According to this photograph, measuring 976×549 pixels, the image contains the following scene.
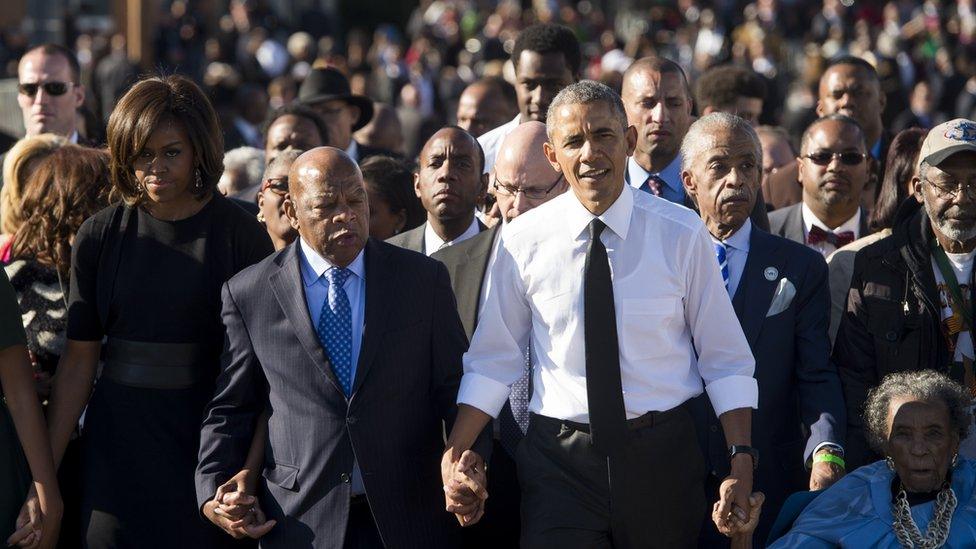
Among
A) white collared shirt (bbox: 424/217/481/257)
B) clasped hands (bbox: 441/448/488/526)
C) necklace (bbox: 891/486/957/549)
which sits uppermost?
white collared shirt (bbox: 424/217/481/257)

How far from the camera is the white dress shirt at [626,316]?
477 cm

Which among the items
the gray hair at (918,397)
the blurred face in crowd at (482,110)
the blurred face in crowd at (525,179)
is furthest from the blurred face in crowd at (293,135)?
the gray hair at (918,397)

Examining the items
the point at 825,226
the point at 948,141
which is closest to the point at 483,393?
the point at 948,141

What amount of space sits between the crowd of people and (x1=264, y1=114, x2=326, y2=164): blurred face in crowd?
1.47 m

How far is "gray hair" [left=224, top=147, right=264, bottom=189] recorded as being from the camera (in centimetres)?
836

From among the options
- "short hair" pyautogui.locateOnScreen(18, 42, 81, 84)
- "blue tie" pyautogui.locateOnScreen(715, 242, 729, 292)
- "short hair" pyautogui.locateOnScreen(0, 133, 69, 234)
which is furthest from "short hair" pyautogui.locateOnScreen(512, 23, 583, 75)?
"short hair" pyautogui.locateOnScreen(0, 133, 69, 234)

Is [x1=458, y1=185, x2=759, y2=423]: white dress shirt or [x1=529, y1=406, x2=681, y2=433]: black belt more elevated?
[x1=458, y1=185, x2=759, y2=423]: white dress shirt

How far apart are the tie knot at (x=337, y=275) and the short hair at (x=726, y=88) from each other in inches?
183

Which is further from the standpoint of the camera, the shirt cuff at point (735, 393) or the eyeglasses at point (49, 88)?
the eyeglasses at point (49, 88)

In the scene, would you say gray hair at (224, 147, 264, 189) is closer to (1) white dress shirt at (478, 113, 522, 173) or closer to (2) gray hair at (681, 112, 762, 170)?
(1) white dress shirt at (478, 113, 522, 173)

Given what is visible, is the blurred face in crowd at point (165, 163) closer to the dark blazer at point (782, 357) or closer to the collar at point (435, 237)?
the collar at point (435, 237)

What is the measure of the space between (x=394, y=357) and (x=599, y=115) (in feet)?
3.63

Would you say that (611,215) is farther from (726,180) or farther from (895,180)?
(895,180)

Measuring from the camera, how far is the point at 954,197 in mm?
5488
